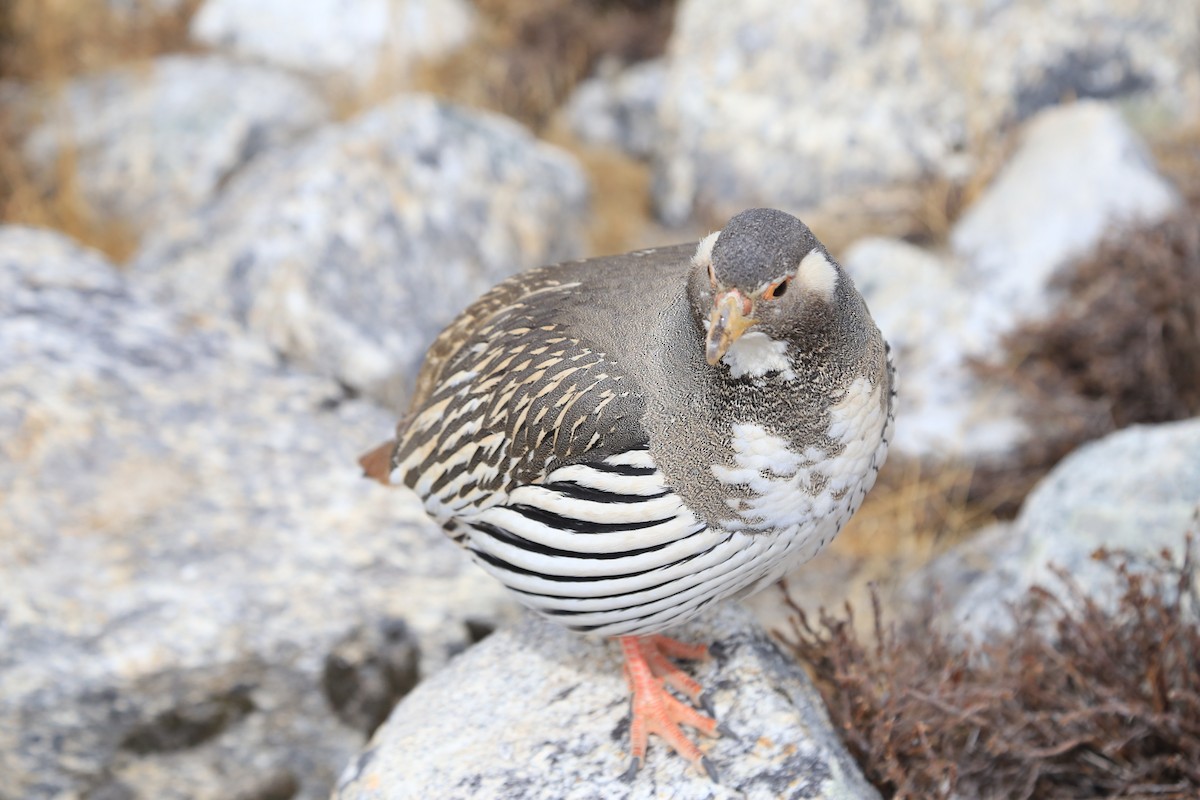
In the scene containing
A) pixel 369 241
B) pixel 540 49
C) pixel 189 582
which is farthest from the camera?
pixel 540 49

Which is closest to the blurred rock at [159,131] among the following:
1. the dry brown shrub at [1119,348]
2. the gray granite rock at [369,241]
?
the gray granite rock at [369,241]

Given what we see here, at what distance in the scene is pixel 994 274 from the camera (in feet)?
23.8

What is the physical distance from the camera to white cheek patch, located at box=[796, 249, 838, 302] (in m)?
3.05

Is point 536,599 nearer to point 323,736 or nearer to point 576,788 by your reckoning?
point 576,788

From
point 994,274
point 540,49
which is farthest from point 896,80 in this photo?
point 540,49

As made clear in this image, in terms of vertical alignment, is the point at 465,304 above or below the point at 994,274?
above

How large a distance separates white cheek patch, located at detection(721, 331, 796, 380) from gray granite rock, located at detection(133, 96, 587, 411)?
154 inches

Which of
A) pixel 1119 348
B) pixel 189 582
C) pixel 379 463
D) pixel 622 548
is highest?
pixel 1119 348

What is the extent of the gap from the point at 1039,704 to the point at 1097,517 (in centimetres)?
103

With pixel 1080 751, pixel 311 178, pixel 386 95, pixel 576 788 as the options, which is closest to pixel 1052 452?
pixel 1080 751

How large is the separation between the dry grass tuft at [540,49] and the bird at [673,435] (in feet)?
24.4

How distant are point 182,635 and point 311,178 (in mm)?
3393

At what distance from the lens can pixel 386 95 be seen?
9820 millimetres

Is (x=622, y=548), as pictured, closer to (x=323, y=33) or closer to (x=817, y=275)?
(x=817, y=275)
